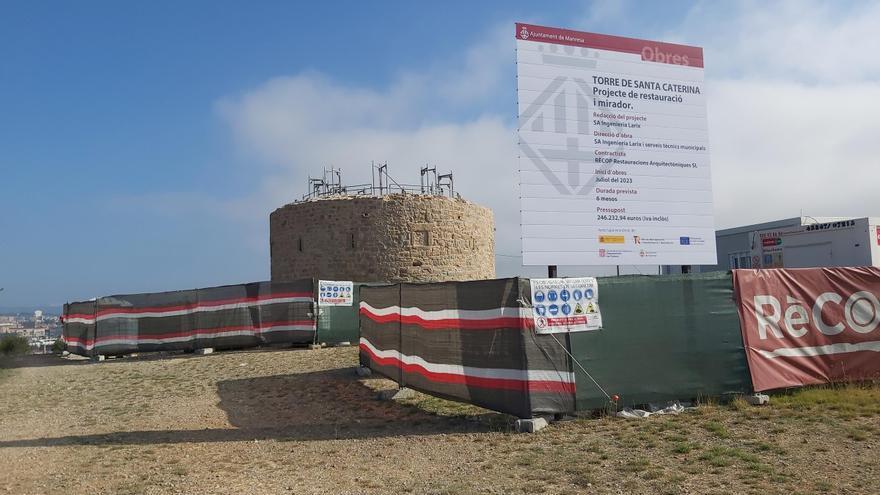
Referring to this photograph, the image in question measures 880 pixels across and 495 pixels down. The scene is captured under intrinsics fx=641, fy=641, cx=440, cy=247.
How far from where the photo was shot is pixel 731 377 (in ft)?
28.5

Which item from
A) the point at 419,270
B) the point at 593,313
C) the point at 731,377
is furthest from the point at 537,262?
the point at 419,270

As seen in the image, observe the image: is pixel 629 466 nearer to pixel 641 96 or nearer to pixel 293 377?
pixel 641 96

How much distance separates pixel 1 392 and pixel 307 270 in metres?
11.4

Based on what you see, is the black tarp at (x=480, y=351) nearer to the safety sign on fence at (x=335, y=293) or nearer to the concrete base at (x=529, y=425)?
the concrete base at (x=529, y=425)

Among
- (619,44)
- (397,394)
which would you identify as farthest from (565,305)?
(619,44)

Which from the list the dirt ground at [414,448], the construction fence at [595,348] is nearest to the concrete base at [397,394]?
the dirt ground at [414,448]

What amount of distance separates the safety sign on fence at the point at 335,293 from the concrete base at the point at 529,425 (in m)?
11.2

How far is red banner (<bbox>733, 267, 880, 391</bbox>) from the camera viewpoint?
8.86 m

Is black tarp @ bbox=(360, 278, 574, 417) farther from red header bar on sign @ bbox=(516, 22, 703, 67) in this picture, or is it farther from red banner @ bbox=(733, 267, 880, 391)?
red header bar on sign @ bbox=(516, 22, 703, 67)

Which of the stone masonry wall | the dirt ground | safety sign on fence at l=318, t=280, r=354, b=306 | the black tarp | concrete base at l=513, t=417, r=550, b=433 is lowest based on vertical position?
the dirt ground

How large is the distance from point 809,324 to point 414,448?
5.96 m

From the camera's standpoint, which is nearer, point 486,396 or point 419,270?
point 486,396

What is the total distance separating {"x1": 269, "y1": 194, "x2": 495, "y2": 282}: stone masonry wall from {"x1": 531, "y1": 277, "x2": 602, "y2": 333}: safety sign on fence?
15.4 metres

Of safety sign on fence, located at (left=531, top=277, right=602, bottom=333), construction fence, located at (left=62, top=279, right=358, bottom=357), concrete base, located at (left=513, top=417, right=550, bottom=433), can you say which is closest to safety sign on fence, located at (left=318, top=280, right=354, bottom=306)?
construction fence, located at (left=62, top=279, right=358, bottom=357)
